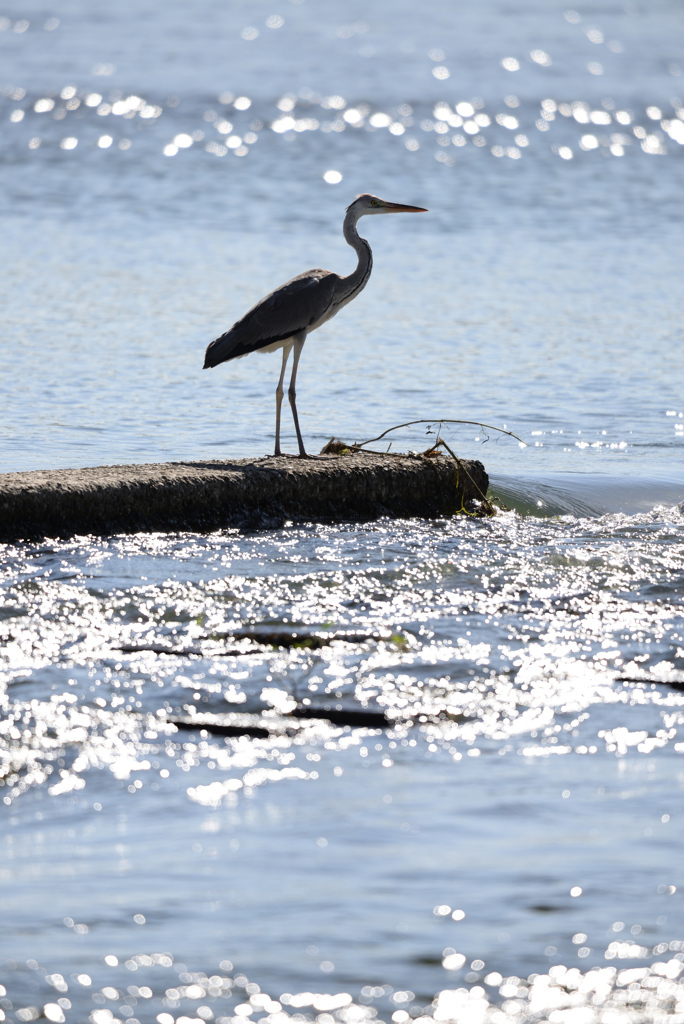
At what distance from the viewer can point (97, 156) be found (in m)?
26.4

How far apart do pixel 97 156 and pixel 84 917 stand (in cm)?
2549

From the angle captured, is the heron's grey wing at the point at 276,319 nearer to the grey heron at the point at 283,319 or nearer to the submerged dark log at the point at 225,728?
the grey heron at the point at 283,319

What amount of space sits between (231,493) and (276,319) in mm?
1431

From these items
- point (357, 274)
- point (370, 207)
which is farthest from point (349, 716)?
point (370, 207)

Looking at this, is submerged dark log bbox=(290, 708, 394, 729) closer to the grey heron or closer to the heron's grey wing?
the grey heron

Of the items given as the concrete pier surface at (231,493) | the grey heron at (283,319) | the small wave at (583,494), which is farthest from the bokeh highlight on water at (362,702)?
the grey heron at (283,319)

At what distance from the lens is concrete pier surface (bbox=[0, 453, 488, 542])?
5.65m

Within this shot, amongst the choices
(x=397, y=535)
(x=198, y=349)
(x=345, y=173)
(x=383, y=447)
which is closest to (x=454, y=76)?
(x=345, y=173)

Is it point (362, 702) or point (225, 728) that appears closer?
point (225, 728)

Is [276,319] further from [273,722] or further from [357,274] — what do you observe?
[273,722]

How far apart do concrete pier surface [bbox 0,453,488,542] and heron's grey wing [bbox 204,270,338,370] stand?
2.91 ft

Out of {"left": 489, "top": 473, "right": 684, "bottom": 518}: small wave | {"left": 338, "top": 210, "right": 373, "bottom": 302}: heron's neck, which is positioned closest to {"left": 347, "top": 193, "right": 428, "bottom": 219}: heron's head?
{"left": 338, "top": 210, "right": 373, "bottom": 302}: heron's neck

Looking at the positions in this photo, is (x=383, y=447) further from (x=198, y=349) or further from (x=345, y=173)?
(x=345, y=173)

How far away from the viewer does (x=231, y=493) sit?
20.0 ft
